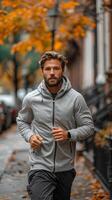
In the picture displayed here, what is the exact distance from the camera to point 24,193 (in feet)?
29.9

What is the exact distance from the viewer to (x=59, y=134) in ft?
16.1

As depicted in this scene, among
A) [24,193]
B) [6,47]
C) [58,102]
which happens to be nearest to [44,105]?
[58,102]

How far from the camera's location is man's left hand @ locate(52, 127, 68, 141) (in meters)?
4.92

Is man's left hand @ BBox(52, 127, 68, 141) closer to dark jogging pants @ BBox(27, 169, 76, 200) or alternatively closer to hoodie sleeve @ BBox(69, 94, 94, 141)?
hoodie sleeve @ BBox(69, 94, 94, 141)

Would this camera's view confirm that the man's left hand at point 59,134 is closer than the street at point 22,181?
Yes

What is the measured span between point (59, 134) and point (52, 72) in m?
0.59

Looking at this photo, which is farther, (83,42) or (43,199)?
(83,42)

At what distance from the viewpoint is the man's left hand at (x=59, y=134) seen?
4.92 metres

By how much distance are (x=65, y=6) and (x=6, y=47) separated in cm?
2862

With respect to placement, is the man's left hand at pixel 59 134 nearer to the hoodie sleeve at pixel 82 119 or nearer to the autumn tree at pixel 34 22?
the hoodie sleeve at pixel 82 119

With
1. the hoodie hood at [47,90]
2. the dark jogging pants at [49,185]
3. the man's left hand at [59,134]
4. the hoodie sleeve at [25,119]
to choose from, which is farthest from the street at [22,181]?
the man's left hand at [59,134]

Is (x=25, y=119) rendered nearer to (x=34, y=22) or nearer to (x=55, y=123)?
(x=55, y=123)

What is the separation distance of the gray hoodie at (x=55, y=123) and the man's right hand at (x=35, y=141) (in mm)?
77

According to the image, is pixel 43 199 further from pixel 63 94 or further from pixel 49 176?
pixel 63 94
